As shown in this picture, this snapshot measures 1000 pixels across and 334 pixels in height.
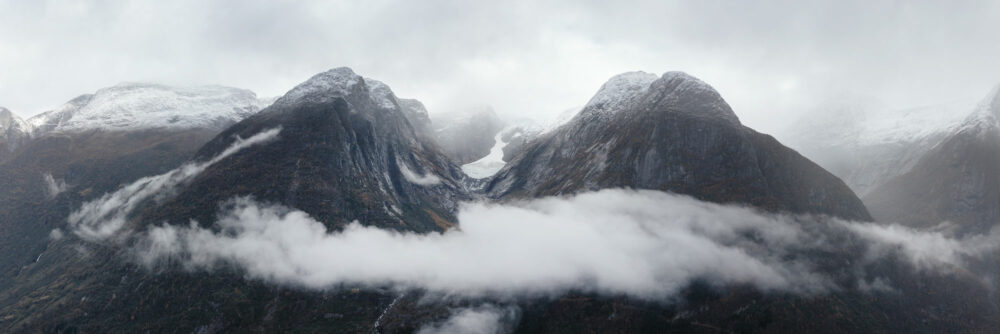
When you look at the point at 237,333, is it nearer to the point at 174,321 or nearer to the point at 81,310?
the point at 174,321

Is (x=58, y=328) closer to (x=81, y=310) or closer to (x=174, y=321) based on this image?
(x=81, y=310)

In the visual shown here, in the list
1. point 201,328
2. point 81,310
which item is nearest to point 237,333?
point 201,328

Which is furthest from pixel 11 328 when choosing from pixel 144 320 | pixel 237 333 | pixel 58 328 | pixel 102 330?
pixel 237 333

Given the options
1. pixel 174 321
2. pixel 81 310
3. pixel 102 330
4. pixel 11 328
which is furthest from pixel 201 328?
pixel 11 328

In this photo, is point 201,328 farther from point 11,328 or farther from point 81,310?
point 11,328

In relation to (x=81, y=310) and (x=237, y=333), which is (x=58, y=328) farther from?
(x=237, y=333)

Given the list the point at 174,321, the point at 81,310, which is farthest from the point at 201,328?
the point at 81,310
